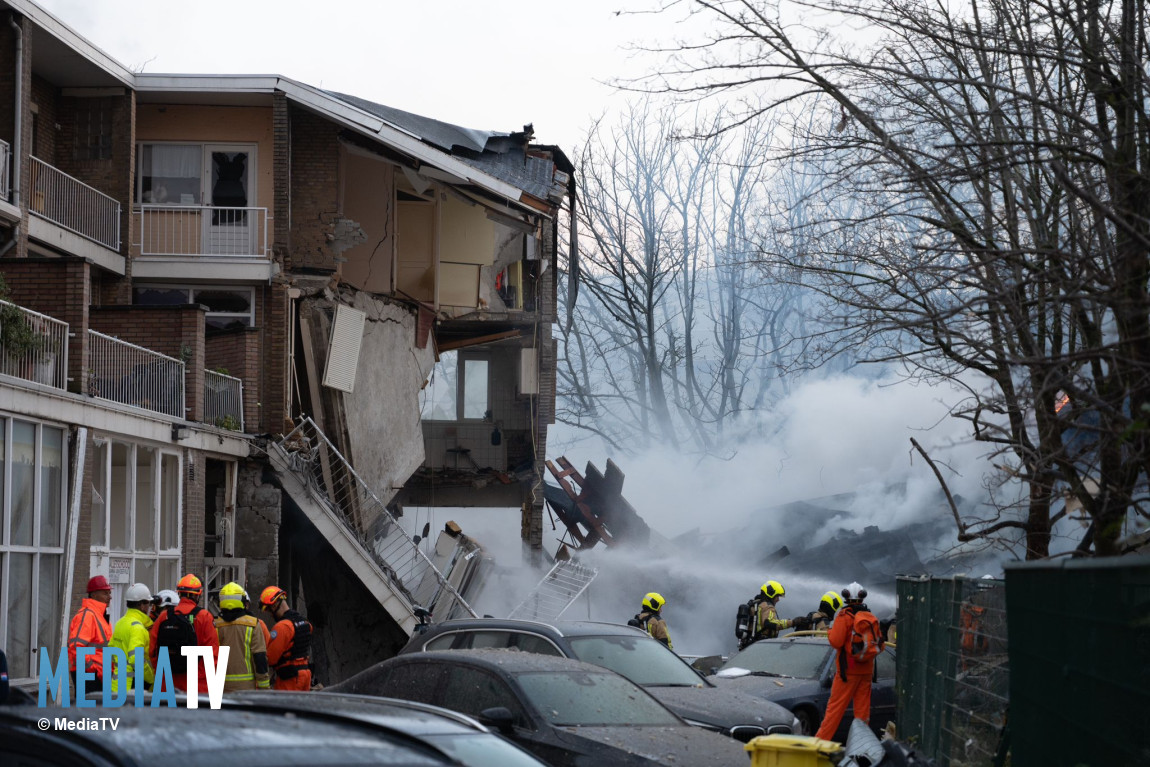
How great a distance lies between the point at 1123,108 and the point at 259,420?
16.7 metres

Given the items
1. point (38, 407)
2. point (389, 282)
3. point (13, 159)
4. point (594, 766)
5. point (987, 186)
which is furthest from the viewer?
point (389, 282)

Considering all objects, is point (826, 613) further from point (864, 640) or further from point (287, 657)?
point (287, 657)

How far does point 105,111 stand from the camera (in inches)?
859

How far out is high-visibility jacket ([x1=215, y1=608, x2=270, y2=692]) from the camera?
437 inches

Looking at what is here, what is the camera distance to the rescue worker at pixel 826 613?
1633 centimetres

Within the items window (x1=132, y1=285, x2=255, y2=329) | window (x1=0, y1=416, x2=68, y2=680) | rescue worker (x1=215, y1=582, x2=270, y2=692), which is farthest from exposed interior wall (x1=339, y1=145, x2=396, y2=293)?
rescue worker (x1=215, y1=582, x2=270, y2=692)

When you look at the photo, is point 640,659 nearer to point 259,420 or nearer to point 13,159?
point 259,420

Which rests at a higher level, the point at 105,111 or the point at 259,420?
the point at 105,111

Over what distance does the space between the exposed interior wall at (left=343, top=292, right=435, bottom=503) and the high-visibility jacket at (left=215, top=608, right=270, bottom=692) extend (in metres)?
11.3

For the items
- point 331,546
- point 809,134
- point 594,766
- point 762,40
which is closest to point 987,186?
point 809,134

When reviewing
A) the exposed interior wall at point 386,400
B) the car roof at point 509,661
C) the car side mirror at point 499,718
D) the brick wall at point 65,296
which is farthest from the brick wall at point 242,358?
the car side mirror at point 499,718

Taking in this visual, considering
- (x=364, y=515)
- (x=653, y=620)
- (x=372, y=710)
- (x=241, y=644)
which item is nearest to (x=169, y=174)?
(x=364, y=515)

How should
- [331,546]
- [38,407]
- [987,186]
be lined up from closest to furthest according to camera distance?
[987,186], [38,407], [331,546]

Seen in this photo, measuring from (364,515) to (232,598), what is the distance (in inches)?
430
